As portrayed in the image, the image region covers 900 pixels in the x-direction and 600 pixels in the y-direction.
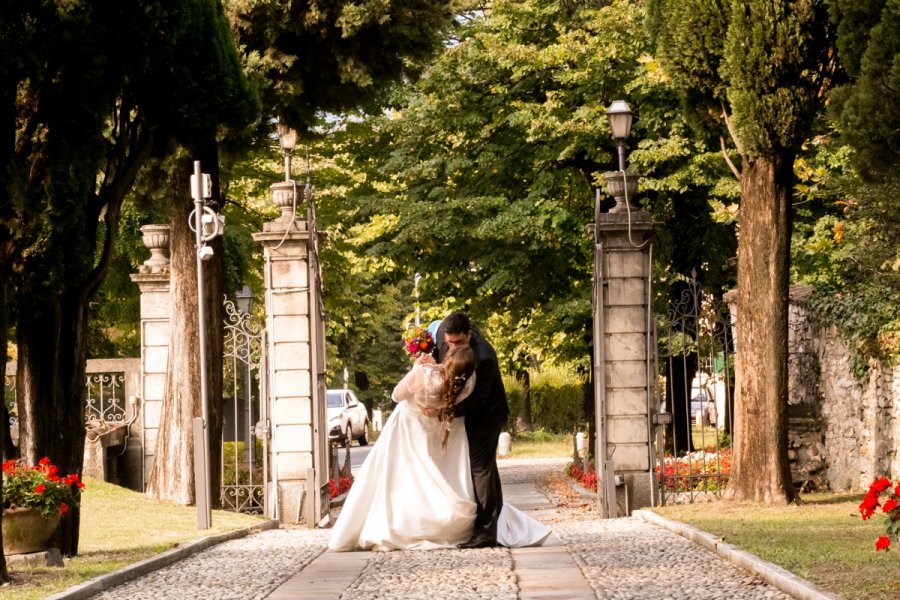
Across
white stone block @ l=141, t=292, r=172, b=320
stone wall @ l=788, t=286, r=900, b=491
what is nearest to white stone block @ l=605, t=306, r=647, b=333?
stone wall @ l=788, t=286, r=900, b=491

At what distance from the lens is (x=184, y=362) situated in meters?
17.9

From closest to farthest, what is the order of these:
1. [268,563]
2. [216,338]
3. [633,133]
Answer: [268,563] → [216,338] → [633,133]

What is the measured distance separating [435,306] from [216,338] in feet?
34.0

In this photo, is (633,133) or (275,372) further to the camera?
(633,133)

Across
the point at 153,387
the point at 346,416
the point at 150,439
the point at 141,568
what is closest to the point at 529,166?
the point at 153,387

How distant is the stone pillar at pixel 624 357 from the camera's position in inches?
627

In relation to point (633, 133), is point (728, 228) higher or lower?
lower

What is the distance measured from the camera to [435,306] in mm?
27812

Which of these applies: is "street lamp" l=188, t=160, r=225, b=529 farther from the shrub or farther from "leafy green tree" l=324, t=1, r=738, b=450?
the shrub

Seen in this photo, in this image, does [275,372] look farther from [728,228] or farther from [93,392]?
[728,228]

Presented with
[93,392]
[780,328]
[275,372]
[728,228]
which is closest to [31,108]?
[275,372]

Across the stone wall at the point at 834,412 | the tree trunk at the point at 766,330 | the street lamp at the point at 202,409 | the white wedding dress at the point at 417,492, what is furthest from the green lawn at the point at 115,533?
the stone wall at the point at 834,412

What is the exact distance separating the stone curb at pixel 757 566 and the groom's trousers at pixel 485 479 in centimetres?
163

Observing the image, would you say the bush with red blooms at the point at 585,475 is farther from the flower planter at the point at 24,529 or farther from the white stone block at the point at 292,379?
the flower planter at the point at 24,529
